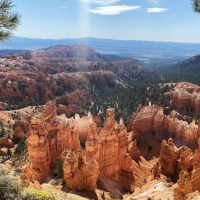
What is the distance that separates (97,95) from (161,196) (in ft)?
226

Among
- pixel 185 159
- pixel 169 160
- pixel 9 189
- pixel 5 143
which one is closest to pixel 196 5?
pixel 9 189

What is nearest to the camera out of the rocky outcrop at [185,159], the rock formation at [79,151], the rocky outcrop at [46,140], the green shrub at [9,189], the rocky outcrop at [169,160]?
the green shrub at [9,189]

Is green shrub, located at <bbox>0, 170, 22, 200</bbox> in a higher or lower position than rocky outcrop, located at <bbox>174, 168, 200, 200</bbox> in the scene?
higher

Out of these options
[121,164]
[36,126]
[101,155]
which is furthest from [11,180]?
[121,164]

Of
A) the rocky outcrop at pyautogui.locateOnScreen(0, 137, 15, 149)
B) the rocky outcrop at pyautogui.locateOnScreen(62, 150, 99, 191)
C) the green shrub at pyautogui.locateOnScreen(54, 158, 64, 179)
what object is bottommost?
the rocky outcrop at pyautogui.locateOnScreen(0, 137, 15, 149)

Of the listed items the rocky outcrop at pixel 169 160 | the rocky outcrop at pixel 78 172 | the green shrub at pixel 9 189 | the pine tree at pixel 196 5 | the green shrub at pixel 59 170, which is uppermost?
the pine tree at pixel 196 5

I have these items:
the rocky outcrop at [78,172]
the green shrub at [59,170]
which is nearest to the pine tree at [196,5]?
the rocky outcrop at [78,172]

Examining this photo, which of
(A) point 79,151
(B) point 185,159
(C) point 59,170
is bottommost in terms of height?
(B) point 185,159

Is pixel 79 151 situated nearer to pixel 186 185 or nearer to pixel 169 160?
pixel 186 185

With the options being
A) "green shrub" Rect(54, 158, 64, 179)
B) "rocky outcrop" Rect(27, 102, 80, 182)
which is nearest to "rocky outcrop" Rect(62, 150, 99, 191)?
"green shrub" Rect(54, 158, 64, 179)

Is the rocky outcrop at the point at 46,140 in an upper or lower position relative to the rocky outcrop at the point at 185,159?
upper

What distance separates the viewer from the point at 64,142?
2914 cm

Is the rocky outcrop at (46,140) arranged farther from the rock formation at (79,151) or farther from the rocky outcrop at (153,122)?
the rocky outcrop at (153,122)

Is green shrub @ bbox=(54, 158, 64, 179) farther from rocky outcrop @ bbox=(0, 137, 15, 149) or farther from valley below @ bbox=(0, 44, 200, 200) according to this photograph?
rocky outcrop @ bbox=(0, 137, 15, 149)
